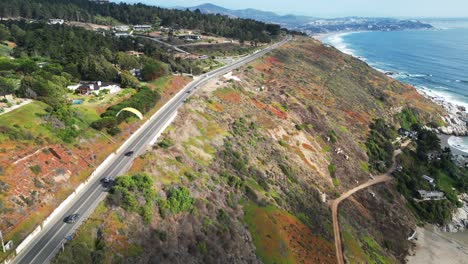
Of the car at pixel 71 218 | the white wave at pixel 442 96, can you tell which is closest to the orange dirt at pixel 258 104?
the car at pixel 71 218

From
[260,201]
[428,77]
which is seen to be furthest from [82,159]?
[428,77]

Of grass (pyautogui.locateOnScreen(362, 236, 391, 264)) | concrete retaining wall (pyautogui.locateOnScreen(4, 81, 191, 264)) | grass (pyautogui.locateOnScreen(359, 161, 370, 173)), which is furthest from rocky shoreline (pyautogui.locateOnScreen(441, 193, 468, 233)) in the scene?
concrete retaining wall (pyautogui.locateOnScreen(4, 81, 191, 264))

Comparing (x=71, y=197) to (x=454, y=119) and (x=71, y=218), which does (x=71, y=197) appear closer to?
(x=71, y=218)

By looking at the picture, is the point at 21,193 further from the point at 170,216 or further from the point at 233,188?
the point at 233,188

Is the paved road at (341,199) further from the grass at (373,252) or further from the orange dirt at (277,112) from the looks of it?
the orange dirt at (277,112)

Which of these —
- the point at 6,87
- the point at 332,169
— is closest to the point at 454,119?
the point at 332,169
